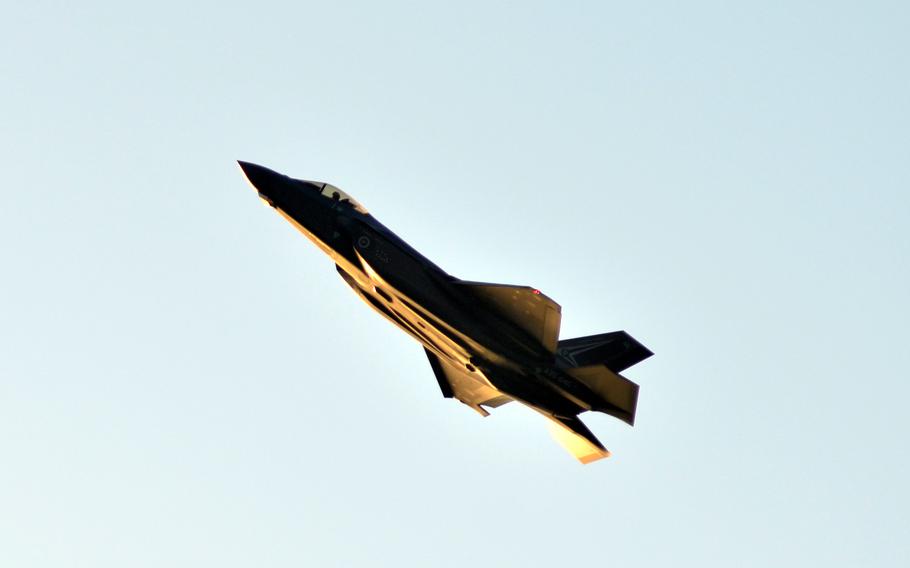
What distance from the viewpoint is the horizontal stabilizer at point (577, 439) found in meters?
43.0

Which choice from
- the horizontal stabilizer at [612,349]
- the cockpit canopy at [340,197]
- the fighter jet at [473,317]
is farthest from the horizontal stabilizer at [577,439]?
the cockpit canopy at [340,197]

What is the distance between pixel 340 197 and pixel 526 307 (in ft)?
22.0

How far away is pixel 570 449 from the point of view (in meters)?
44.2

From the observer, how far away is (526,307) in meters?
40.5

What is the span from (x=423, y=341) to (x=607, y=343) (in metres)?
5.48

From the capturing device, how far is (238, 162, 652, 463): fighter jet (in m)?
41.1

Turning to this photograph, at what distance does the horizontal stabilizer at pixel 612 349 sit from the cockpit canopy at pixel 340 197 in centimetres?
716

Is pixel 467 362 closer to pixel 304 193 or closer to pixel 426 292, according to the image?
pixel 426 292

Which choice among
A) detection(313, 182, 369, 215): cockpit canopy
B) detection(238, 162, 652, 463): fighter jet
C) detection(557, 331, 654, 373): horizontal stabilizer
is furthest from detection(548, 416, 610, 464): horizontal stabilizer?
detection(313, 182, 369, 215): cockpit canopy

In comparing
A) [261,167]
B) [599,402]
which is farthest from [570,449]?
[261,167]

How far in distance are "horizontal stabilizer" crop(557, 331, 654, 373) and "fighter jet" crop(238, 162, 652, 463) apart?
3 cm

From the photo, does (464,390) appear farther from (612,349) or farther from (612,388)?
(612,388)

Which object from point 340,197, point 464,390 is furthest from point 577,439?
point 340,197

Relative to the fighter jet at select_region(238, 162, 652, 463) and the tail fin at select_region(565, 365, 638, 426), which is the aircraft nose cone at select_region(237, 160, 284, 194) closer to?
the fighter jet at select_region(238, 162, 652, 463)
